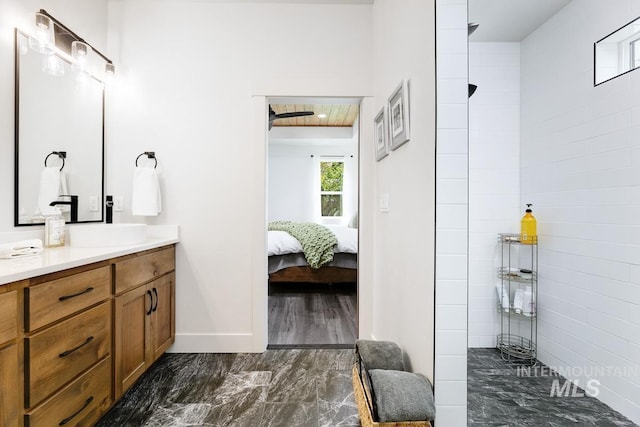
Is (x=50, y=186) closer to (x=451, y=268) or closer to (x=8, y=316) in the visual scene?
(x=8, y=316)

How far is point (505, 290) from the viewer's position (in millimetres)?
1434

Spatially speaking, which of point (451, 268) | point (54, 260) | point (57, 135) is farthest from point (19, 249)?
point (451, 268)

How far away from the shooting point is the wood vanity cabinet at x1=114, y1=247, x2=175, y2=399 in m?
1.73

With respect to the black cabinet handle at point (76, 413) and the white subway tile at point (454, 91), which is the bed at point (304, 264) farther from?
the white subway tile at point (454, 91)

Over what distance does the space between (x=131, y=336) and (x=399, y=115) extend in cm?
192

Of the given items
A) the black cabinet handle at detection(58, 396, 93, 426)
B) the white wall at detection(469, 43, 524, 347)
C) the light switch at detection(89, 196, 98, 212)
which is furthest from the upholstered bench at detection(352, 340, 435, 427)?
the light switch at detection(89, 196, 98, 212)

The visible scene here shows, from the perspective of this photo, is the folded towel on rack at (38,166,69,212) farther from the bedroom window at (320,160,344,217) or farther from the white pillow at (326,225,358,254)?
the bedroom window at (320,160,344,217)

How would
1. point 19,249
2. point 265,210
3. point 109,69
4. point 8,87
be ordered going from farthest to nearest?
1. point 265,210
2. point 109,69
3. point 8,87
4. point 19,249

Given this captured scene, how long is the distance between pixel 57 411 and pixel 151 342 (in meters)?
0.80

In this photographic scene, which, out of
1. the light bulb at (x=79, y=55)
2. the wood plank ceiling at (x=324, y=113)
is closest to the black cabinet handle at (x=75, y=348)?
the light bulb at (x=79, y=55)

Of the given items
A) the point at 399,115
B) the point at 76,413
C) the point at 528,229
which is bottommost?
the point at 76,413

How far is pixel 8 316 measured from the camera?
3.59 feet

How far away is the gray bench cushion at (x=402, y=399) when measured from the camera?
1.25 m

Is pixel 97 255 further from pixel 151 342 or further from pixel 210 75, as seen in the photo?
pixel 210 75
